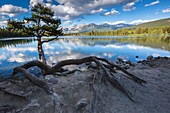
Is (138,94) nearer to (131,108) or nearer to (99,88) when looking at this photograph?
(131,108)

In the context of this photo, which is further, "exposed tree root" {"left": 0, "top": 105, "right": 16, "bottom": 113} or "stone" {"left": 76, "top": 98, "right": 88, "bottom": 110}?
"stone" {"left": 76, "top": 98, "right": 88, "bottom": 110}

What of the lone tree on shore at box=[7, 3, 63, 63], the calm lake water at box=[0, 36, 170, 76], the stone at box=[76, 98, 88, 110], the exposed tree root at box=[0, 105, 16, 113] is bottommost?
the calm lake water at box=[0, 36, 170, 76]

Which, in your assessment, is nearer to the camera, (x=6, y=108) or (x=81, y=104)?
(x=6, y=108)

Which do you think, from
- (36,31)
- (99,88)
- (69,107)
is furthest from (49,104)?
(36,31)

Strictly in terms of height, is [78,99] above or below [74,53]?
above

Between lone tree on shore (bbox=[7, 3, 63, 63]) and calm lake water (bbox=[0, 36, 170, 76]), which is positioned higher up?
lone tree on shore (bbox=[7, 3, 63, 63])

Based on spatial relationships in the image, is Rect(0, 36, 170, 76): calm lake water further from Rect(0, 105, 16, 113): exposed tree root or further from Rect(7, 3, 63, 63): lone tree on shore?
Rect(0, 105, 16, 113): exposed tree root

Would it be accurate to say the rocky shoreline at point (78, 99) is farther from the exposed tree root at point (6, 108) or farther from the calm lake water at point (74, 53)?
the calm lake water at point (74, 53)

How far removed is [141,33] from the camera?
6038 inches

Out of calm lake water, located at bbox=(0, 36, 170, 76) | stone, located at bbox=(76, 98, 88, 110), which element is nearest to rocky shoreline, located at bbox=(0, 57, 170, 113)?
stone, located at bbox=(76, 98, 88, 110)

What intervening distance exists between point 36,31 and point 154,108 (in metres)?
18.5

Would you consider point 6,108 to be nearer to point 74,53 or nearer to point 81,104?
point 81,104

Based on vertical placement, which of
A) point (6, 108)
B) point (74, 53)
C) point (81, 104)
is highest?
point (6, 108)

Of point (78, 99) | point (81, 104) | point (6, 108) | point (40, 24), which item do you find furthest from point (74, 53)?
point (6, 108)
